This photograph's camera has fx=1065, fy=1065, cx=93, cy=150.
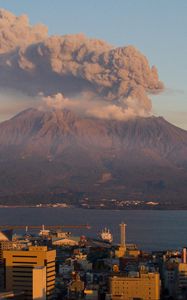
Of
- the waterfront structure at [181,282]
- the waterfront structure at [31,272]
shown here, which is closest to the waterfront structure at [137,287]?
the waterfront structure at [181,282]

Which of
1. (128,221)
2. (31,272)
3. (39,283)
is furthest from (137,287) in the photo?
(128,221)

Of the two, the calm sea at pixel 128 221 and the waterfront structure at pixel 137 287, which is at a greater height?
the calm sea at pixel 128 221

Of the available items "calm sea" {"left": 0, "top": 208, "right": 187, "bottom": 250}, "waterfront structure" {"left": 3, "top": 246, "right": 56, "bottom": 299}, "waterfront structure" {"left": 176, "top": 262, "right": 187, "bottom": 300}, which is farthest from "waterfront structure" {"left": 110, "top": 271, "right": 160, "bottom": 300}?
"calm sea" {"left": 0, "top": 208, "right": 187, "bottom": 250}

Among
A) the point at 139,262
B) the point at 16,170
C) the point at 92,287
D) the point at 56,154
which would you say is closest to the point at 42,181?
the point at 16,170

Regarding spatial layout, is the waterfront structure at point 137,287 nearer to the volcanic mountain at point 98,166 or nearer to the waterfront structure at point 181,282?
the waterfront structure at point 181,282

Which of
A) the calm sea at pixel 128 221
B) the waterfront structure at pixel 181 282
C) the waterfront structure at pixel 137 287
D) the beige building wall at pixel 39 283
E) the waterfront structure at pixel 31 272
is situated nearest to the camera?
the beige building wall at pixel 39 283

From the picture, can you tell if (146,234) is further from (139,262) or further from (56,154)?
(56,154)
